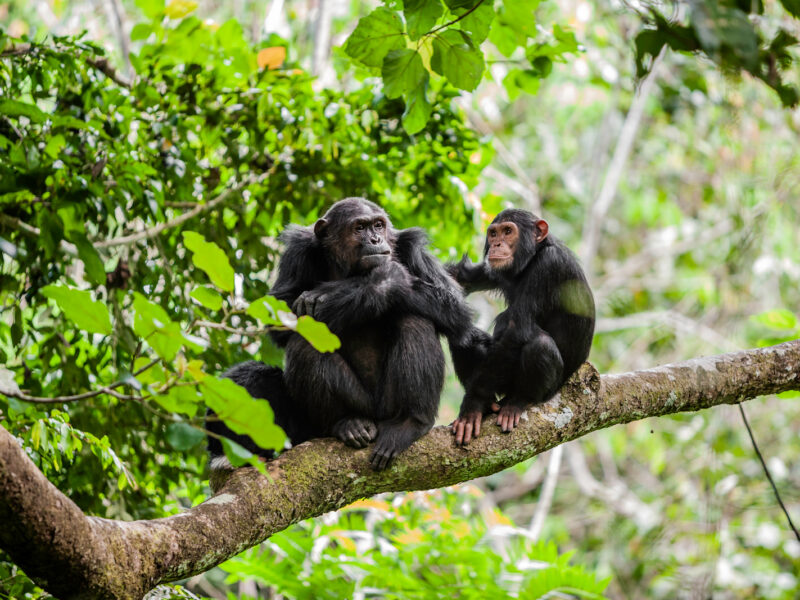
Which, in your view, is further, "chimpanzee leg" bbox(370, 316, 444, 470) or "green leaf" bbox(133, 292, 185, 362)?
"chimpanzee leg" bbox(370, 316, 444, 470)

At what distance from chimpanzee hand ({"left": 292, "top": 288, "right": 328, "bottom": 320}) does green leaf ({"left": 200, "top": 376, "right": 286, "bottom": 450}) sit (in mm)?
2130

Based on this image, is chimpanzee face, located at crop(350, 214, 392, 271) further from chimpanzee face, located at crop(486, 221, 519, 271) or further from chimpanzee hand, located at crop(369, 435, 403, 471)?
chimpanzee hand, located at crop(369, 435, 403, 471)

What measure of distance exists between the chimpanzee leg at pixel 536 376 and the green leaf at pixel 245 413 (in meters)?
2.21

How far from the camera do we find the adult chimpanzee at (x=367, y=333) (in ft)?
13.1

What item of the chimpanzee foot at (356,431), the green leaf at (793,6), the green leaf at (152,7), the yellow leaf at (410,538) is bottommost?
the yellow leaf at (410,538)

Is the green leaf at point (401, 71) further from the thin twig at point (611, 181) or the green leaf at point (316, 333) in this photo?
the thin twig at point (611, 181)

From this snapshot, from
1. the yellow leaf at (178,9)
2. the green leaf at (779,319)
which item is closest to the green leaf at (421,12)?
the yellow leaf at (178,9)

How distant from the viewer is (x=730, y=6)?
162cm

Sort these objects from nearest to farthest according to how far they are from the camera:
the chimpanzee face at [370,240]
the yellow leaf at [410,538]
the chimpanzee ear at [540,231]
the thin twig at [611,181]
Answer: the chimpanzee face at [370,240] → the chimpanzee ear at [540,231] → the yellow leaf at [410,538] → the thin twig at [611,181]

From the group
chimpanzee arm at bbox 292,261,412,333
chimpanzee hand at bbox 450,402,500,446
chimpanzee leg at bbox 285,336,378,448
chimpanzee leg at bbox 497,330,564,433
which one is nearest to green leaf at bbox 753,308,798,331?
chimpanzee leg at bbox 497,330,564,433

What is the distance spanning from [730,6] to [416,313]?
277 cm

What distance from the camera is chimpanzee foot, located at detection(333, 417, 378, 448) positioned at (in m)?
3.74

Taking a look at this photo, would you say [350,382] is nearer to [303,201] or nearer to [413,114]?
[413,114]

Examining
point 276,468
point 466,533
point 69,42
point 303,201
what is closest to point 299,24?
point 303,201
